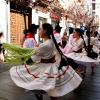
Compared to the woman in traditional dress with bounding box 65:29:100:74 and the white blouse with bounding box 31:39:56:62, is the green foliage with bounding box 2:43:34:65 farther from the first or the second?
the woman in traditional dress with bounding box 65:29:100:74

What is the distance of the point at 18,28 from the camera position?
15109mm

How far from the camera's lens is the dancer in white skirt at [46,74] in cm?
347

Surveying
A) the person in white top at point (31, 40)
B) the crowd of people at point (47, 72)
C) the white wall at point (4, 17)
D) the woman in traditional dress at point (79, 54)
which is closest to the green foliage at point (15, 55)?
the crowd of people at point (47, 72)

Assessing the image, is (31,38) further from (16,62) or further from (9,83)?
(16,62)

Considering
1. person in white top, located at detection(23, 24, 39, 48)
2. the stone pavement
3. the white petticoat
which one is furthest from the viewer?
person in white top, located at detection(23, 24, 39, 48)

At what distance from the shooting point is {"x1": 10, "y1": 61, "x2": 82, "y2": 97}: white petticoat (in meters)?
3.44

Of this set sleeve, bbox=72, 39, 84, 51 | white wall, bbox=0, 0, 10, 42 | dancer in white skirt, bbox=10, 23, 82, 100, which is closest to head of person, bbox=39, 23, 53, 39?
dancer in white skirt, bbox=10, 23, 82, 100

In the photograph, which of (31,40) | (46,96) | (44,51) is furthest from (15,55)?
(31,40)

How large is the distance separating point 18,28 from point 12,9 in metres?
1.50

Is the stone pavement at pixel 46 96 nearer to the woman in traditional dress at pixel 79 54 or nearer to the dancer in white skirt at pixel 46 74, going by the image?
the woman in traditional dress at pixel 79 54

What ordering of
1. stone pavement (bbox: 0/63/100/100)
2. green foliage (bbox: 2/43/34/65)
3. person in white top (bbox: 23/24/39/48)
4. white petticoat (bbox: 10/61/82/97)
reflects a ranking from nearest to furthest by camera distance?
white petticoat (bbox: 10/61/82/97) < green foliage (bbox: 2/43/34/65) < stone pavement (bbox: 0/63/100/100) < person in white top (bbox: 23/24/39/48)

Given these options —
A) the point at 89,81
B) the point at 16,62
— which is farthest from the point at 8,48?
the point at 89,81

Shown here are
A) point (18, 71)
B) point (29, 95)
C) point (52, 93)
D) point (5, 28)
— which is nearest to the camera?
point (52, 93)

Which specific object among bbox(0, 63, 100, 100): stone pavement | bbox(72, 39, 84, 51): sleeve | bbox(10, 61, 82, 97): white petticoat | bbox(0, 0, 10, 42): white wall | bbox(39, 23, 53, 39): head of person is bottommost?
bbox(0, 63, 100, 100): stone pavement
